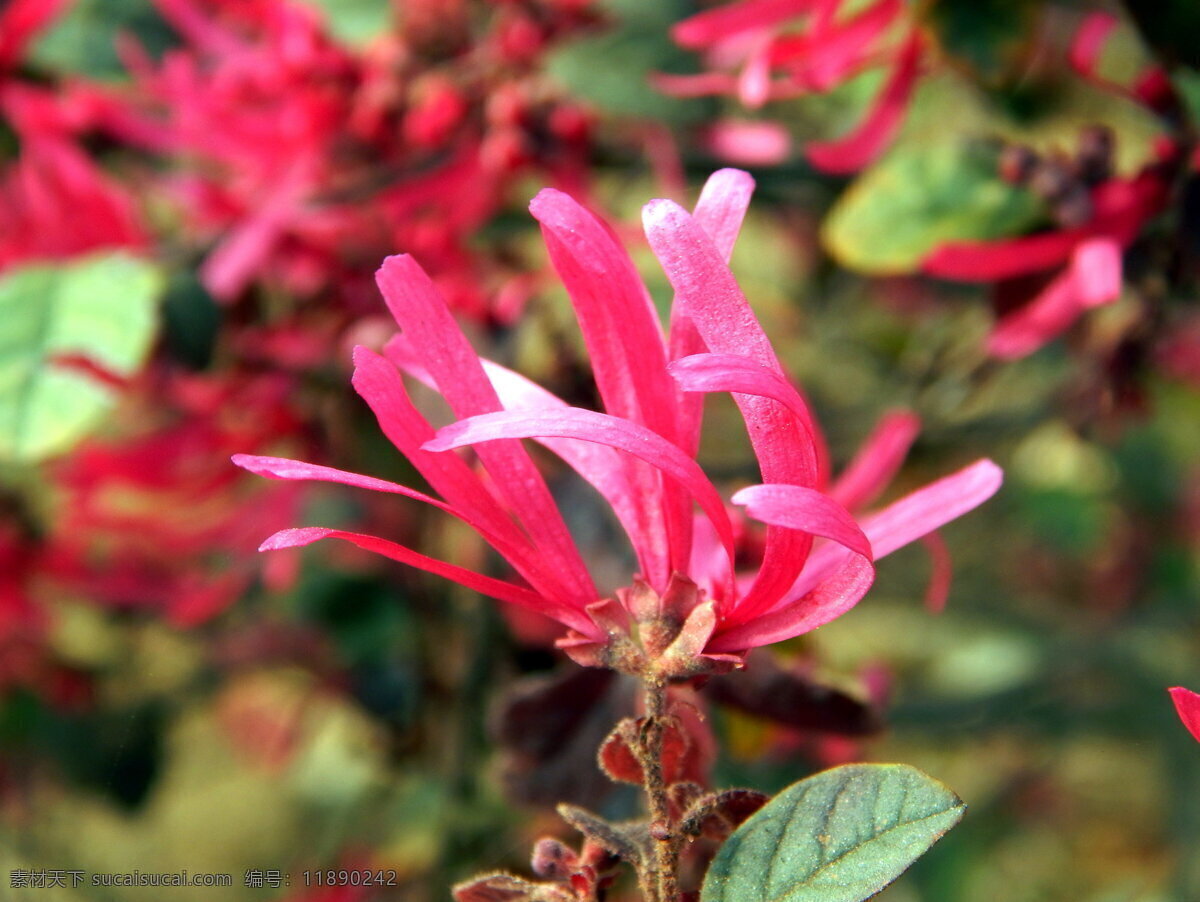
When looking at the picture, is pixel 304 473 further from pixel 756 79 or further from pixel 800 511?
pixel 756 79

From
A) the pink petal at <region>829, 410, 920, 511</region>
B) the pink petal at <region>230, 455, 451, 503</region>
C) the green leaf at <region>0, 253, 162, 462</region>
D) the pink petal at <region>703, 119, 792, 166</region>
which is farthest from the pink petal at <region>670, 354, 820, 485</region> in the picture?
the pink petal at <region>703, 119, 792, 166</region>

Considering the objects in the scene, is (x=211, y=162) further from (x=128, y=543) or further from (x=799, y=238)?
(x=799, y=238)

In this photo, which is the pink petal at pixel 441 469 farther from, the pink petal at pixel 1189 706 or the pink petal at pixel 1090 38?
the pink petal at pixel 1090 38

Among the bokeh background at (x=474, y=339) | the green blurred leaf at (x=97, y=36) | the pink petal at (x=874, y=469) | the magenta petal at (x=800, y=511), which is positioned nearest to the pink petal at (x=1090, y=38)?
the bokeh background at (x=474, y=339)

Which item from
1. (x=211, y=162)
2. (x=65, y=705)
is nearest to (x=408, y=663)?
(x=65, y=705)

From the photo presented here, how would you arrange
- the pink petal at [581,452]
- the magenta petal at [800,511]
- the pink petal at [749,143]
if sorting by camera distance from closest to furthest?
1. the magenta petal at [800,511]
2. the pink petal at [581,452]
3. the pink petal at [749,143]

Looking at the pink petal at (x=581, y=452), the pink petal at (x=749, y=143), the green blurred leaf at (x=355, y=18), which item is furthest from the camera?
the green blurred leaf at (x=355, y=18)

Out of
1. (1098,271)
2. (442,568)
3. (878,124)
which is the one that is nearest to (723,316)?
(442,568)
